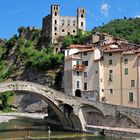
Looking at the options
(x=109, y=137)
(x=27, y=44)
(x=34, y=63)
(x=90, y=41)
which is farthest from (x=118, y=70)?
(x=27, y=44)

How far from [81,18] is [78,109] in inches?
2368

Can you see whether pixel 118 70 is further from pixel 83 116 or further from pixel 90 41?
pixel 90 41

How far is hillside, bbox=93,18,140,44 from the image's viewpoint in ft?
390

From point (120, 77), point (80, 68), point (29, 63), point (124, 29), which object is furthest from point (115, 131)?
point (124, 29)

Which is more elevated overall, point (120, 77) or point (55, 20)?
point (55, 20)

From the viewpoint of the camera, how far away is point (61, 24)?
106438mm

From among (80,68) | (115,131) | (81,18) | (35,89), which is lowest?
(115,131)

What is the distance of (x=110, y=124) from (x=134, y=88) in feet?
23.8

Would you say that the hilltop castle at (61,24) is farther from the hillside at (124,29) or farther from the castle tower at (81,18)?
the hillside at (124,29)

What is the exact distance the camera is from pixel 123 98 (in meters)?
55.1

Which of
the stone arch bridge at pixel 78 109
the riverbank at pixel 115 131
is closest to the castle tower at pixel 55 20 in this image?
the stone arch bridge at pixel 78 109

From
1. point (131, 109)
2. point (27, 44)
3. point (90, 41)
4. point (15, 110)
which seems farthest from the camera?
point (27, 44)

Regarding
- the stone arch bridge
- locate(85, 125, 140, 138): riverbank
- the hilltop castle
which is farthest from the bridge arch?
the hilltop castle

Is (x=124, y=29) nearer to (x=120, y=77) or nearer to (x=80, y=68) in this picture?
(x=80, y=68)
